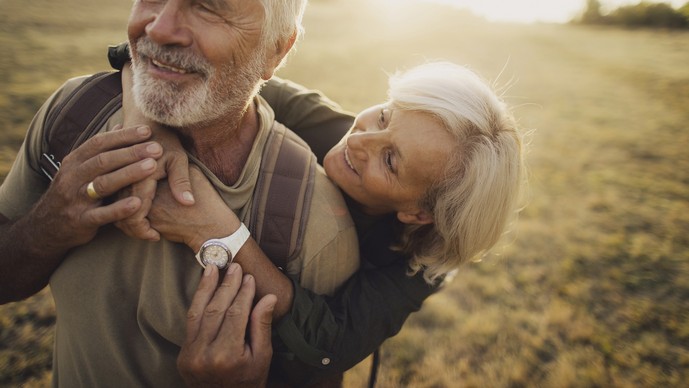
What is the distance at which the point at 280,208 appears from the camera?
177 cm

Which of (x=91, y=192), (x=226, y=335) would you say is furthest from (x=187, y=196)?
(x=226, y=335)

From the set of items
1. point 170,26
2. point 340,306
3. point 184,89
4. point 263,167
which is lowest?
point 340,306

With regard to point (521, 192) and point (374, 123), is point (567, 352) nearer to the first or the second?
point (521, 192)

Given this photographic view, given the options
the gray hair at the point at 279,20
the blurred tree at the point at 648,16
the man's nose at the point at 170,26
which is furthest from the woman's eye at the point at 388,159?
the blurred tree at the point at 648,16

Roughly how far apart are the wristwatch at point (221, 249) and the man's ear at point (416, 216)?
3.29 feet

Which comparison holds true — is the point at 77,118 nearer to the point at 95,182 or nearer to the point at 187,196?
the point at 95,182

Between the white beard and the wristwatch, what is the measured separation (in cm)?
→ 51

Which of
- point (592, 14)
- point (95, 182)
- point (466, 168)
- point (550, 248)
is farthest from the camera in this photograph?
point (592, 14)

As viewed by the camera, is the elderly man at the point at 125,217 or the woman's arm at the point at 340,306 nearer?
the elderly man at the point at 125,217

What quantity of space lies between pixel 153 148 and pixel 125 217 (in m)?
0.26

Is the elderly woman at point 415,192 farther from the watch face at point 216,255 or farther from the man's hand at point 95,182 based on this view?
the man's hand at point 95,182

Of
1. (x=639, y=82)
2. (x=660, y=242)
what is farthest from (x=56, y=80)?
(x=639, y=82)

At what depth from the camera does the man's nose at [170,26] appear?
1.62m

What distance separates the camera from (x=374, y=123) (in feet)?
→ 7.62
